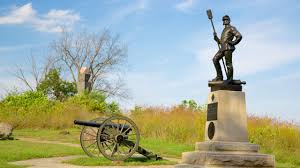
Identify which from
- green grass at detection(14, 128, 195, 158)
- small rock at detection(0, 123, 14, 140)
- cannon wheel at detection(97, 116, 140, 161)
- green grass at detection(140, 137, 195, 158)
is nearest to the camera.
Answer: cannon wheel at detection(97, 116, 140, 161)

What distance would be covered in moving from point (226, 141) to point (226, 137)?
0.08m

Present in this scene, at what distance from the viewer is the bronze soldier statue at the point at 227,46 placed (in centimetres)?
1011

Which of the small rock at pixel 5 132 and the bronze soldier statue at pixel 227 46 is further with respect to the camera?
the small rock at pixel 5 132

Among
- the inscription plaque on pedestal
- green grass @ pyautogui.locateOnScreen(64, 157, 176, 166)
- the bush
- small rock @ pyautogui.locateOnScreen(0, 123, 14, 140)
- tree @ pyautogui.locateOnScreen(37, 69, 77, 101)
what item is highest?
tree @ pyautogui.locateOnScreen(37, 69, 77, 101)

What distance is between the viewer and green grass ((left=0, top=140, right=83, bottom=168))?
1288 cm

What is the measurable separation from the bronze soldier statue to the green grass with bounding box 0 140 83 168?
16.3 ft

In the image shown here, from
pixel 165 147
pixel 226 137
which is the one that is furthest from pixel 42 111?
pixel 226 137

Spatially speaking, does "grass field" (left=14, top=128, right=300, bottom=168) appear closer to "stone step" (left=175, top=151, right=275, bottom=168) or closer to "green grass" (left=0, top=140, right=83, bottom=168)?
"green grass" (left=0, top=140, right=83, bottom=168)

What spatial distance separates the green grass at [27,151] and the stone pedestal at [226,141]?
14.2 ft

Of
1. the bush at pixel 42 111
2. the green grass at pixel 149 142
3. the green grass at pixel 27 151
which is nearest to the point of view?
the green grass at pixel 27 151

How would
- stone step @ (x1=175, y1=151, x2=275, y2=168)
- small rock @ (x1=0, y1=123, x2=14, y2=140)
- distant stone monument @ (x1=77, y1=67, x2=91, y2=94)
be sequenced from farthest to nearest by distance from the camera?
distant stone monument @ (x1=77, y1=67, x2=91, y2=94)
small rock @ (x1=0, y1=123, x2=14, y2=140)
stone step @ (x1=175, y1=151, x2=275, y2=168)

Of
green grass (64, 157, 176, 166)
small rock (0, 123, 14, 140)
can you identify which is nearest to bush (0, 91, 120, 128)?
small rock (0, 123, 14, 140)

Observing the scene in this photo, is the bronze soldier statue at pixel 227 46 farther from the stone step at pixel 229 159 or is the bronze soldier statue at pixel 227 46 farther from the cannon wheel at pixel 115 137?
the cannon wheel at pixel 115 137

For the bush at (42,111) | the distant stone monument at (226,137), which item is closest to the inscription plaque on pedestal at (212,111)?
the distant stone monument at (226,137)
